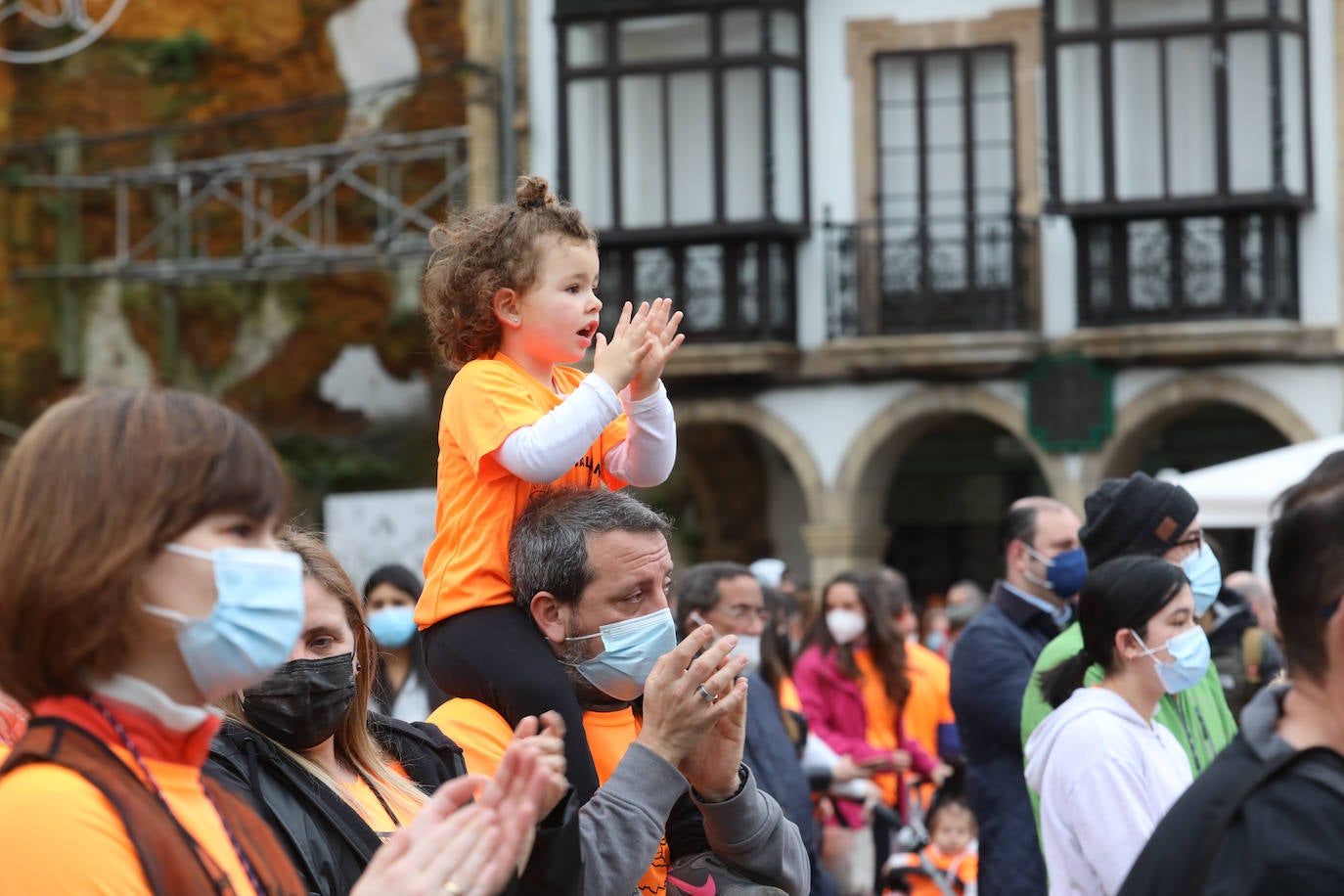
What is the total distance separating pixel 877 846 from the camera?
10133mm

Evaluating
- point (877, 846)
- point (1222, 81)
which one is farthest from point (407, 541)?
point (1222, 81)

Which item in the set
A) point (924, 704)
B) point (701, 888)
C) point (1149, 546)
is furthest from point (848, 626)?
point (701, 888)

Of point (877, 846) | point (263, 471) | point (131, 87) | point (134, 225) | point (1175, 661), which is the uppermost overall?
point (131, 87)

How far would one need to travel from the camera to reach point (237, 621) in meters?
2.21

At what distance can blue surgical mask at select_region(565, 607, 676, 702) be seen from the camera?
3.89m

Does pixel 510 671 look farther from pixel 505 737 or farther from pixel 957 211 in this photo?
pixel 957 211

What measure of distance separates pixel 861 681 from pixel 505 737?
20.1ft

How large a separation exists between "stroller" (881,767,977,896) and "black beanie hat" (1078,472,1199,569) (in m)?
3.48

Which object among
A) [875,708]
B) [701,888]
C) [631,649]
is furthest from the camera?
[875,708]

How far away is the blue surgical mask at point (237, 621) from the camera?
87.0 inches

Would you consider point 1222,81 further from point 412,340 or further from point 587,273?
point 587,273

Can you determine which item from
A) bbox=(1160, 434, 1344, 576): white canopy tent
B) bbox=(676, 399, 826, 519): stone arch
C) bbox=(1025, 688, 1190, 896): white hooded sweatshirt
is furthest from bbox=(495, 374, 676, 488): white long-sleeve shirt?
bbox=(676, 399, 826, 519): stone arch

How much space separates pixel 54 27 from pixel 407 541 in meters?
11.8

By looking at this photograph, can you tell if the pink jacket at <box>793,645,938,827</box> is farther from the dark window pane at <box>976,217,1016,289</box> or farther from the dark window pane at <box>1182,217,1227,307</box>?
the dark window pane at <box>976,217,1016,289</box>
